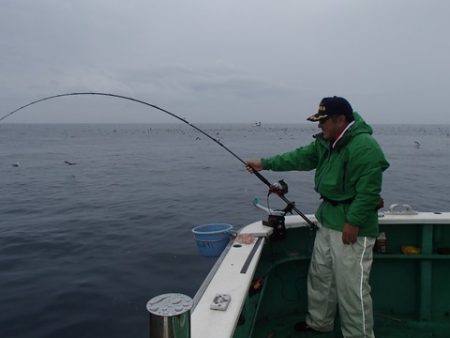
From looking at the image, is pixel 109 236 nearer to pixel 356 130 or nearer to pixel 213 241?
pixel 213 241

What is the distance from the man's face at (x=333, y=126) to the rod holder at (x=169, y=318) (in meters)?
2.19

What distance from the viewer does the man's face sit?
3365 mm

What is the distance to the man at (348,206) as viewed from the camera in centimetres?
313

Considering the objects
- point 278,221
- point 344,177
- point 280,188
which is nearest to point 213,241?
point 278,221

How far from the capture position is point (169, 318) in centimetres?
164

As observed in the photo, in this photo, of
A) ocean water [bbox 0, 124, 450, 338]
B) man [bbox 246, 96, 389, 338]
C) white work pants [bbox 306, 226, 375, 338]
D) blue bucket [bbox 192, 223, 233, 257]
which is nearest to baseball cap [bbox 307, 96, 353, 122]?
man [bbox 246, 96, 389, 338]

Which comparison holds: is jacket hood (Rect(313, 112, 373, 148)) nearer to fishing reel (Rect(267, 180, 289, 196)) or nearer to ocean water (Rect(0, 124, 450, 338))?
fishing reel (Rect(267, 180, 289, 196))

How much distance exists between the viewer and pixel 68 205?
53.0 feet

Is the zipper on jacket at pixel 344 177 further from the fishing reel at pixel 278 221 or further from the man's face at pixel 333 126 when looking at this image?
the fishing reel at pixel 278 221

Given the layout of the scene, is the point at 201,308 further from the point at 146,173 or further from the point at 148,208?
the point at 146,173

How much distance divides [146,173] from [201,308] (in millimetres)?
24505

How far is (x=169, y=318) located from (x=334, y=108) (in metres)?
2.35

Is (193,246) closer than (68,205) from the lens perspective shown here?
Yes

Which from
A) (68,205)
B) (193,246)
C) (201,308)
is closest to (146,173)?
(68,205)
